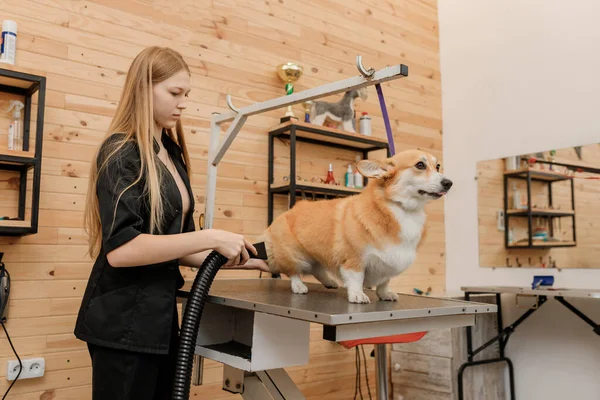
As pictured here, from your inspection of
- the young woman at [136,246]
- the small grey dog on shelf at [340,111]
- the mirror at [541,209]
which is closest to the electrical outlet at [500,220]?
the mirror at [541,209]

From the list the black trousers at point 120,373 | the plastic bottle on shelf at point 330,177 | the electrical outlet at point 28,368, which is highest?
the plastic bottle on shelf at point 330,177

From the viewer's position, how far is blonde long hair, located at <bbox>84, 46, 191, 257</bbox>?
134 cm

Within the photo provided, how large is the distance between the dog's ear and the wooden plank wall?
1.39m

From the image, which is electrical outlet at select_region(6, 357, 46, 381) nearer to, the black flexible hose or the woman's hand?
the black flexible hose

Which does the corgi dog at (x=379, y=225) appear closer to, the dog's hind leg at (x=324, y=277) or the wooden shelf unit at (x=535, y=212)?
the dog's hind leg at (x=324, y=277)

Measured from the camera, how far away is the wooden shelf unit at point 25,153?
1.96 meters

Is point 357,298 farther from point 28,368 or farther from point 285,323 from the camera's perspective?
point 28,368

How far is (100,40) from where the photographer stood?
2.42 metres

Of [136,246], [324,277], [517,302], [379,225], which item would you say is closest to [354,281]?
[379,225]

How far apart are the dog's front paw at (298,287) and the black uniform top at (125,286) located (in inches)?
15.6

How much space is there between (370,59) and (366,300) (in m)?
2.50

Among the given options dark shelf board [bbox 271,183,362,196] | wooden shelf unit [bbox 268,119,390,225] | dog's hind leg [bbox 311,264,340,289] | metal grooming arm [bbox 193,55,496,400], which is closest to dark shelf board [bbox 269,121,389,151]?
wooden shelf unit [bbox 268,119,390,225]

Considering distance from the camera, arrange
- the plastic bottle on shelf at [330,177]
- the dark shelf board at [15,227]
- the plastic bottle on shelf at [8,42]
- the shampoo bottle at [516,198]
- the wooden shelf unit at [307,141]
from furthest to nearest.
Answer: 1. the shampoo bottle at [516,198]
2. the plastic bottle on shelf at [330,177]
3. the wooden shelf unit at [307,141]
4. the plastic bottle on shelf at [8,42]
5. the dark shelf board at [15,227]

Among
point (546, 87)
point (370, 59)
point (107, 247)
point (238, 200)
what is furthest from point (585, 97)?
point (107, 247)
